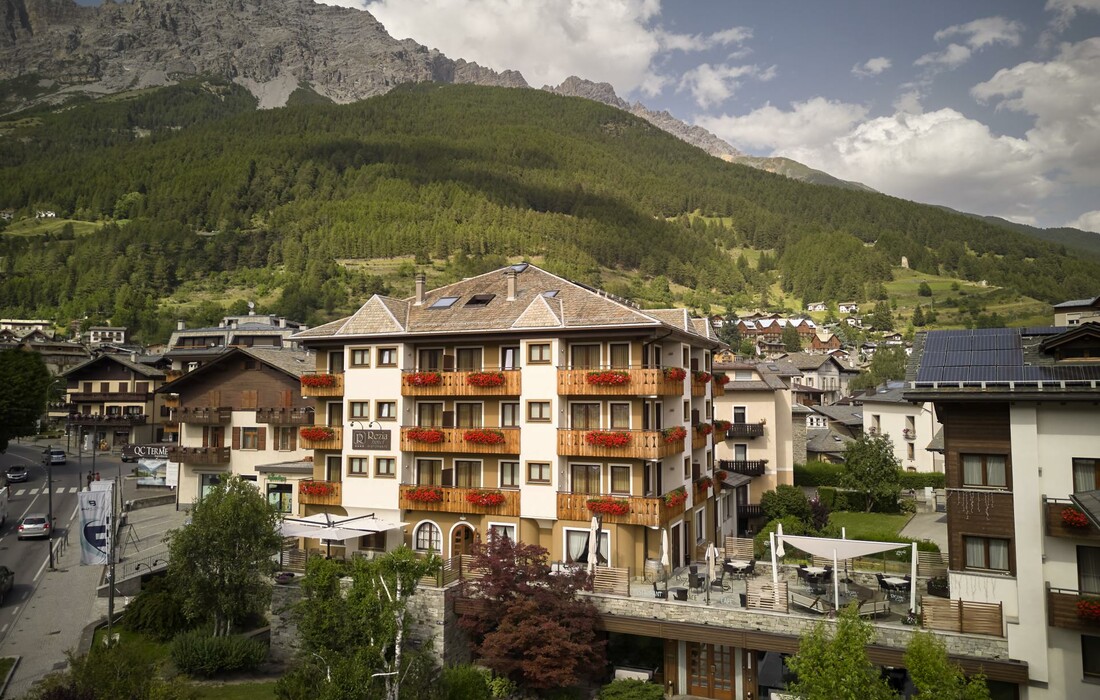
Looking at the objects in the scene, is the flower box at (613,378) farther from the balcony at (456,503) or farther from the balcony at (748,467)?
the balcony at (748,467)

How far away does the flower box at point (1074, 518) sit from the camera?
2330 centimetres

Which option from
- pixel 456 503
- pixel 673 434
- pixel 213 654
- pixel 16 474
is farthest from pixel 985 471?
pixel 16 474

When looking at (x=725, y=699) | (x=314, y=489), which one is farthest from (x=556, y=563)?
(x=314, y=489)

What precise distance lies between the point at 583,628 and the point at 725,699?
619cm

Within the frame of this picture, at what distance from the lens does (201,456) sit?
2064 inches

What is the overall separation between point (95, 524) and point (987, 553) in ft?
120

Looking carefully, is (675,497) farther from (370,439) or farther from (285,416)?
(285,416)

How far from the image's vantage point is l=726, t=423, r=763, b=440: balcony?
54.2 metres

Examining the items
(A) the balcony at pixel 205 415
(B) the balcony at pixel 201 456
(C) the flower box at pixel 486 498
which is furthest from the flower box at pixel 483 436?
(A) the balcony at pixel 205 415

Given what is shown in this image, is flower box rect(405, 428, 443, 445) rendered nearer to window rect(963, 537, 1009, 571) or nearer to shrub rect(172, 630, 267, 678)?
shrub rect(172, 630, 267, 678)

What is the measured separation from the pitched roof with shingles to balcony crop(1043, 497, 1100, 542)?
1586 cm

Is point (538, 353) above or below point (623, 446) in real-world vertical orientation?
above

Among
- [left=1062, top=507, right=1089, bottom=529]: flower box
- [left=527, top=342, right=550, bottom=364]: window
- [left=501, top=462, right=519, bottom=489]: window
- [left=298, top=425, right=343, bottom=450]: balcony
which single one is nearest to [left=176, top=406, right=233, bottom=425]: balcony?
[left=298, top=425, right=343, bottom=450]: balcony

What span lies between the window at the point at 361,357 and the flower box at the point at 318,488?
643cm
